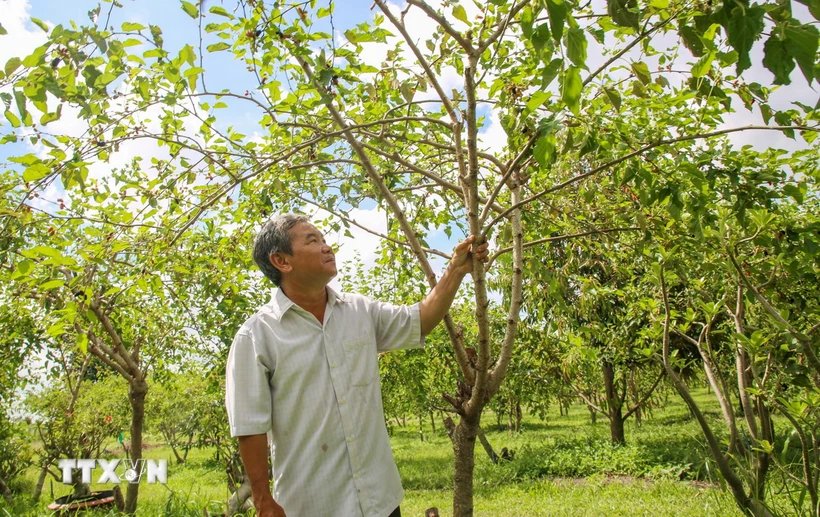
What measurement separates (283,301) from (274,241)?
232 millimetres

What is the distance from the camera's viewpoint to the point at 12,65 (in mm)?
1413

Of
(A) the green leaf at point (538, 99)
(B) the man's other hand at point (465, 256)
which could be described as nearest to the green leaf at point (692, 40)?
(A) the green leaf at point (538, 99)

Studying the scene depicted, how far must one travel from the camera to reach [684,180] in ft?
6.86

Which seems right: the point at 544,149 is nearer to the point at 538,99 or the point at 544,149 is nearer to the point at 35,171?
the point at 538,99

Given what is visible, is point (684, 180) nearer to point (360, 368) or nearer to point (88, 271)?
point (360, 368)

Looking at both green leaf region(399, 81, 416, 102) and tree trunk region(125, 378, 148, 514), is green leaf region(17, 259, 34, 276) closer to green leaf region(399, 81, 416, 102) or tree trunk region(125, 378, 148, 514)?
green leaf region(399, 81, 416, 102)

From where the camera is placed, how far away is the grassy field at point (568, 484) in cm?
558

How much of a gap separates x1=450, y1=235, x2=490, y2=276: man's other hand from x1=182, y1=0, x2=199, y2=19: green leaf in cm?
115

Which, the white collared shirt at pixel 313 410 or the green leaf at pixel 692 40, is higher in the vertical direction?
the green leaf at pixel 692 40

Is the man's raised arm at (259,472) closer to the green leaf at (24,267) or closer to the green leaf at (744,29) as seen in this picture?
the green leaf at (24,267)

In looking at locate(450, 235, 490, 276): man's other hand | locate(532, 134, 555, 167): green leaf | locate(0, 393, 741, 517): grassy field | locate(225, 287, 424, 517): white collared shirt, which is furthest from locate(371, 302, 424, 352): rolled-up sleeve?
locate(0, 393, 741, 517): grassy field

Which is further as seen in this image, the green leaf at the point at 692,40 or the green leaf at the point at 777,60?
the green leaf at the point at 692,40

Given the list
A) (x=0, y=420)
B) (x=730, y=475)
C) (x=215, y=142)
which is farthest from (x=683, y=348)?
(x=0, y=420)

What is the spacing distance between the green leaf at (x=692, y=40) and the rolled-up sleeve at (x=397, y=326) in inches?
47.0
